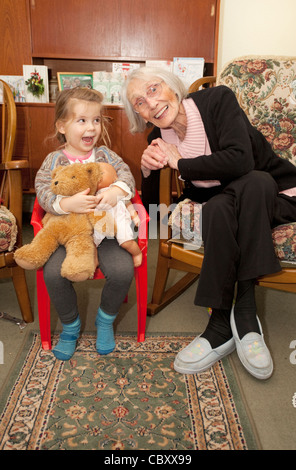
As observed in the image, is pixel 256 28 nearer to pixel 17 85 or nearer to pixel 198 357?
pixel 17 85

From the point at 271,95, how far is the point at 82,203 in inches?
37.1

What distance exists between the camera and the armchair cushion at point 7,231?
51.2 inches

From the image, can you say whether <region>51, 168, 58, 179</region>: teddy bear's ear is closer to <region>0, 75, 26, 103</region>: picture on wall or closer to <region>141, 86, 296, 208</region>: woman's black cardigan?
<region>141, 86, 296, 208</region>: woman's black cardigan

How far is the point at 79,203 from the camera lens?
1.18 metres

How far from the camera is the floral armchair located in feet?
5.11

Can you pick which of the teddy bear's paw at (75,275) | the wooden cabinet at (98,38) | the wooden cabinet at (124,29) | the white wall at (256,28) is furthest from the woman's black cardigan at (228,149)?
the white wall at (256,28)

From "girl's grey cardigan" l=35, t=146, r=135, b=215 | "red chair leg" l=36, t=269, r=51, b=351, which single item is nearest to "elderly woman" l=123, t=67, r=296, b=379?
"girl's grey cardigan" l=35, t=146, r=135, b=215

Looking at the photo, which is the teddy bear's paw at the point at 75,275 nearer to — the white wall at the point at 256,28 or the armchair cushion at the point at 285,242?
the armchair cushion at the point at 285,242

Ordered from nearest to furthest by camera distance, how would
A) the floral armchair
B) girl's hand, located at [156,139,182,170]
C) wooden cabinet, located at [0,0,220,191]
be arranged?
girl's hand, located at [156,139,182,170] → the floral armchair → wooden cabinet, located at [0,0,220,191]

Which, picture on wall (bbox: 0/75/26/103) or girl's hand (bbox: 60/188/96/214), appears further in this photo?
picture on wall (bbox: 0/75/26/103)

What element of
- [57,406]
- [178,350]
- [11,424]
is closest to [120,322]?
[178,350]

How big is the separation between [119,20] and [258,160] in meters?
1.82

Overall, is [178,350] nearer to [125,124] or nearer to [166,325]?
[166,325]

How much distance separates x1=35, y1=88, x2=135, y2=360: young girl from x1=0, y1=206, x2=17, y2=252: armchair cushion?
16 cm
